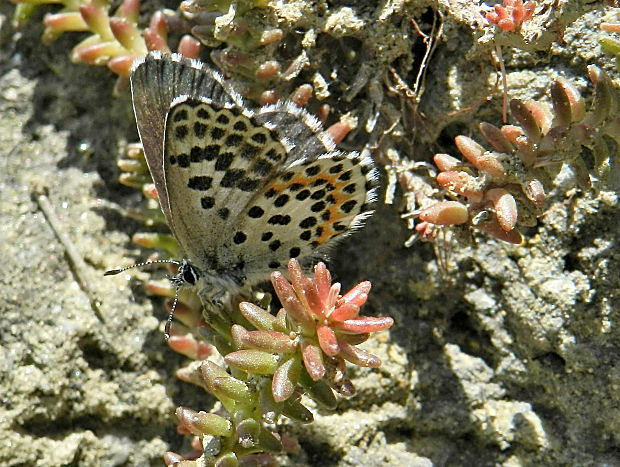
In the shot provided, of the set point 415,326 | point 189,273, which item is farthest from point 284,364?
point 415,326

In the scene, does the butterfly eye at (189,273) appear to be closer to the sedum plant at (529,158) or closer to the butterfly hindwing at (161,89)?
the butterfly hindwing at (161,89)

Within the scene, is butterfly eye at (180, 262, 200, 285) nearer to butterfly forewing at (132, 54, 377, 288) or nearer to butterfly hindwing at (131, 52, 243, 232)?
butterfly forewing at (132, 54, 377, 288)

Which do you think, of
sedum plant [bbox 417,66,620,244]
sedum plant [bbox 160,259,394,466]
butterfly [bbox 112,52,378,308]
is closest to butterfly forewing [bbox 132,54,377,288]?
butterfly [bbox 112,52,378,308]

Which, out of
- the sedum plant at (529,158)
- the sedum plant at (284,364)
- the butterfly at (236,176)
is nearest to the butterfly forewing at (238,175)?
the butterfly at (236,176)

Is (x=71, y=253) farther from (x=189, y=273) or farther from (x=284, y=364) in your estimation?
(x=284, y=364)

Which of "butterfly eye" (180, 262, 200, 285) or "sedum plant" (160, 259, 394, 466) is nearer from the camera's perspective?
"sedum plant" (160, 259, 394, 466)

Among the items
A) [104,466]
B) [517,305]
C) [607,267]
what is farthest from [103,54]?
[607,267]
